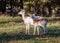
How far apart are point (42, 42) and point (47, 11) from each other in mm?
20830

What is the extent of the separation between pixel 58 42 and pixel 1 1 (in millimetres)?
21073

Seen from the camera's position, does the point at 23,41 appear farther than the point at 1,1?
No

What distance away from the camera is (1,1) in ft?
110

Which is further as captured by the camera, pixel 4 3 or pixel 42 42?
pixel 4 3

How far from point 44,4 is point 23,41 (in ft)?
63.1

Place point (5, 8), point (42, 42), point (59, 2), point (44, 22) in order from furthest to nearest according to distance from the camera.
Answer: point (5, 8) → point (59, 2) → point (44, 22) → point (42, 42)

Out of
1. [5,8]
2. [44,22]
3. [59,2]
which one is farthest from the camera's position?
[5,8]

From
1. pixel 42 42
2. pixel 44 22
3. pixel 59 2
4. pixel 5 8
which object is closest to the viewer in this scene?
pixel 42 42

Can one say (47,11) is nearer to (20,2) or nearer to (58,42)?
(20,2)

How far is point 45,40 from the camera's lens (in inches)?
546

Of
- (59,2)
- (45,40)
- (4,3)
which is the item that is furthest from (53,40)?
(4,3)

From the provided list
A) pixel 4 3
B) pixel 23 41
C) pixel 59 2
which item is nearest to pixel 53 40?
pixel 23 41

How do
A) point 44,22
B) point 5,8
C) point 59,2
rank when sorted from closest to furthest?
point 44,22, point 59,2, point 5,8

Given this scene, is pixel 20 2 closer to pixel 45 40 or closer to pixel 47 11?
pixel 47 11
